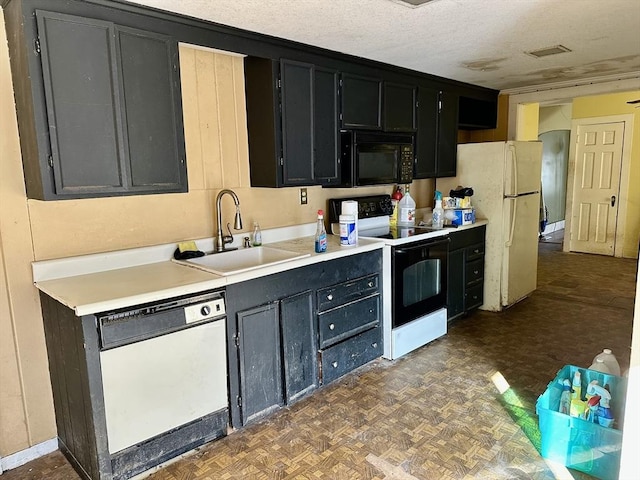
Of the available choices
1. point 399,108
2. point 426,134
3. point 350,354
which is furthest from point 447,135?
point 350,354

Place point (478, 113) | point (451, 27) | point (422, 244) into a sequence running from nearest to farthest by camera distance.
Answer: point (451, 27), point (422, 244), point (478, 113)

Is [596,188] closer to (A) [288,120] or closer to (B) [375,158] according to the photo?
(B) [375,158]

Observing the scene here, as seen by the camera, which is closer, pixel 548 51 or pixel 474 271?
pixel 548 51

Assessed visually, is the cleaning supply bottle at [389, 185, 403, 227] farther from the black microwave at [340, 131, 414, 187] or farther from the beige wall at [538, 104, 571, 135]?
the beige wall at [538, 104, 571, 135]

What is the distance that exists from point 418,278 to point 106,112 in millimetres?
2417

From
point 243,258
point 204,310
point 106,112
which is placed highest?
point 106,112

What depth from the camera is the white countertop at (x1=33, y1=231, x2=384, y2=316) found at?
194cm

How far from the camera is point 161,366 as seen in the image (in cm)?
208

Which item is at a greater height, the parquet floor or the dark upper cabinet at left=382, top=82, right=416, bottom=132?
the dark upper cabinet at left=382, top=82, right=416, bottom=132

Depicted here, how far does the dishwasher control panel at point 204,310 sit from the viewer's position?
7.09 feet

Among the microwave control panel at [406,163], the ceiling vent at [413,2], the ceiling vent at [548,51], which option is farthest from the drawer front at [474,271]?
the ceiling vent at [413,2]

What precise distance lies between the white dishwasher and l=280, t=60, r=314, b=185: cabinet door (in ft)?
3.67

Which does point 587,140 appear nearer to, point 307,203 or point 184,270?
point 307,203

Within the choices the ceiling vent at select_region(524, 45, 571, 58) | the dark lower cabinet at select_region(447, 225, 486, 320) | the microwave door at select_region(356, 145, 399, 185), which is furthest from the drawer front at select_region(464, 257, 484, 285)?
the ceiling vent at select_region(524, 45, 571, 58)
